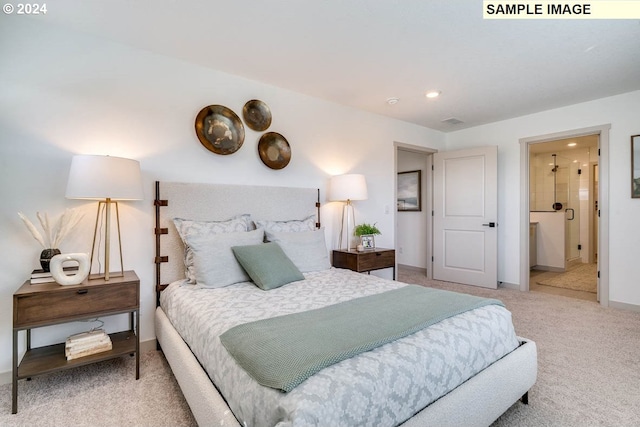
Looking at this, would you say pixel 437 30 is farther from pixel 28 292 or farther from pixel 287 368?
pixel 28 292

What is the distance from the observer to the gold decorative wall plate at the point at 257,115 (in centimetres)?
305

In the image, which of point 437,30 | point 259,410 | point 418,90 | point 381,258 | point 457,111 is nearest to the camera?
point 259,410

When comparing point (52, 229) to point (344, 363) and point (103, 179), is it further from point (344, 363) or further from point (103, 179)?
point (344, 363)

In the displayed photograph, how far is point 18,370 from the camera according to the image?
1.79 m

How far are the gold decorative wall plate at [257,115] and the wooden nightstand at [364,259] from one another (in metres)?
1.63

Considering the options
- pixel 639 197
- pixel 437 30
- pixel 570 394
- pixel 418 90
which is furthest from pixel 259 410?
pixel 639 197

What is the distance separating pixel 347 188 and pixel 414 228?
276 cm

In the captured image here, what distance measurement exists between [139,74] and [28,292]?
5.78 feet

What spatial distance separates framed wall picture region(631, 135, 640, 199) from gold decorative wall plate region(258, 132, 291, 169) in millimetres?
3794

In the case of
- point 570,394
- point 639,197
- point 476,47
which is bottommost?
point 570,394

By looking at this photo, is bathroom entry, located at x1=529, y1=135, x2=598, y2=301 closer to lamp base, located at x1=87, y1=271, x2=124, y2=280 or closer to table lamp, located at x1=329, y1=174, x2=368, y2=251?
table lamp, located at x1=329, y1=174, x2=368, y2=251

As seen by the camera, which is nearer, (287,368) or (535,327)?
(287,368)

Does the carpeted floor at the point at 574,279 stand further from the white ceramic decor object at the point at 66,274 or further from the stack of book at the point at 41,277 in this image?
the stack of book at the point at 41,277

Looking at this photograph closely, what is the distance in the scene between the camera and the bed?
1050 millimetres
